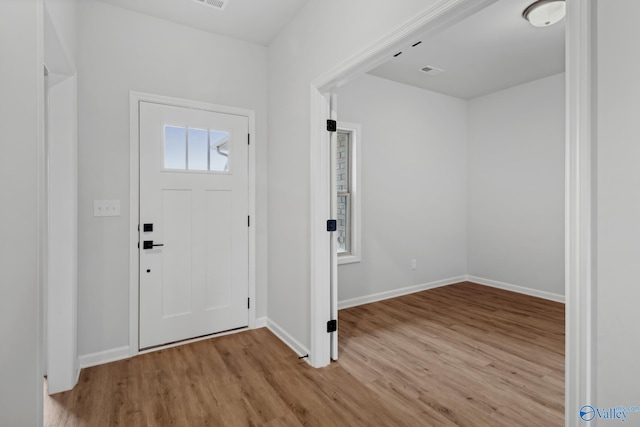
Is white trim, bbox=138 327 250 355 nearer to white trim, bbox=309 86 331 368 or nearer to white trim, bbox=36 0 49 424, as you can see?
white trim, bbox=309 86 331 368

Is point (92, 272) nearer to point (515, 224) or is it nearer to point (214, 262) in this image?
point (214, 262)

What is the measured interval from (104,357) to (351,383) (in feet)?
6.49

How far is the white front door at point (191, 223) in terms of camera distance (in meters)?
2.78

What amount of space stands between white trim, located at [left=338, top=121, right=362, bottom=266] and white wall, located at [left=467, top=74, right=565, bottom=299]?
2.24 meters

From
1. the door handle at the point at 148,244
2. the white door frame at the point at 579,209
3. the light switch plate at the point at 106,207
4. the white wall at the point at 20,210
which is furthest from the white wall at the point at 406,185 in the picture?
the white wall at the point at 20,210

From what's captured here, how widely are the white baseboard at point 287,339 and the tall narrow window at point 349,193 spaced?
1202 millimetres

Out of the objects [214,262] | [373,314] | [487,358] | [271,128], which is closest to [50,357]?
[214,262]

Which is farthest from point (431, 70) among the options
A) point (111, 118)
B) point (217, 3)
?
point (111, 118)

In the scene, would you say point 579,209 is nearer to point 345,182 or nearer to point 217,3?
point 217,3

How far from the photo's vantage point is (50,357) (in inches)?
85.3

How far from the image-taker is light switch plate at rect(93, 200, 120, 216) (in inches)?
100

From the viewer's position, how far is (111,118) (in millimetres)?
2617

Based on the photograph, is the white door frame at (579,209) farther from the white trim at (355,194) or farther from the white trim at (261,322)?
the white trim at (355,194)

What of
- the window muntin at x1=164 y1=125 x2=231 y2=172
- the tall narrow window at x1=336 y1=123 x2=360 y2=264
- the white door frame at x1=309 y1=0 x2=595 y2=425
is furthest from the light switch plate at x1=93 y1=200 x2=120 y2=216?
the white door frame at x1=309 y1=0 x2=595 y2=425
